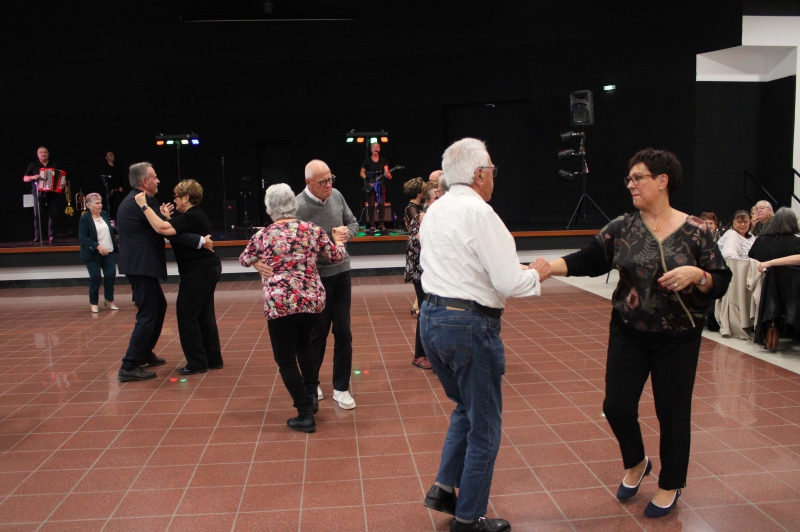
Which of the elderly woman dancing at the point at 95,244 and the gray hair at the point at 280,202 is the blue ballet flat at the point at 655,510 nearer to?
the gray hair at the point at 280,202

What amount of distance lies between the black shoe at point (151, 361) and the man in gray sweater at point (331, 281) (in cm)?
185

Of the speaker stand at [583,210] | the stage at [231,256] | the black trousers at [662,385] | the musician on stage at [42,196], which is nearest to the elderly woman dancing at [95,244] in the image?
the stage at [231,256]

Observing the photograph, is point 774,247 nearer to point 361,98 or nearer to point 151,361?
point 151,361

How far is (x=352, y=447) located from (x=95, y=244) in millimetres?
5402

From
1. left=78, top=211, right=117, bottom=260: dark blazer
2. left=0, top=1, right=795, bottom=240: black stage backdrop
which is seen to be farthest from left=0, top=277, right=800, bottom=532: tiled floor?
left=0, top=1, right=795, bottom=240: black stage backdrop

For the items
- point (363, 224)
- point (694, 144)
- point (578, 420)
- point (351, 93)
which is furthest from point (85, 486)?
point (351, 93)

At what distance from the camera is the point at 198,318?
5.05 meters

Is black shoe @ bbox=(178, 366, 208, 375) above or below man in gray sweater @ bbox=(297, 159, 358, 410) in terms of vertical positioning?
below

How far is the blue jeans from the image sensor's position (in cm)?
232

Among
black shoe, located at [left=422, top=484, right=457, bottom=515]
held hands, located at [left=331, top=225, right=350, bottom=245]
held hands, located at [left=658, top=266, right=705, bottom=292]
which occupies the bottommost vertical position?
black shoe, located at [left=422, top=484, right=457, bottom=515]

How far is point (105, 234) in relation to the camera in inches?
305

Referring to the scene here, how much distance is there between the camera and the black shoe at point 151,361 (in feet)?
17.2

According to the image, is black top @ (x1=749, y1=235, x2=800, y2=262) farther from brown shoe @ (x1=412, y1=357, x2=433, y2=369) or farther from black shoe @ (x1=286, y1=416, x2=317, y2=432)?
black shoe @ (x1=286, y1=416, x2=317, y2=432)

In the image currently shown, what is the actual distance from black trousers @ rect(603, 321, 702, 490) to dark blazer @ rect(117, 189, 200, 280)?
127 inches
